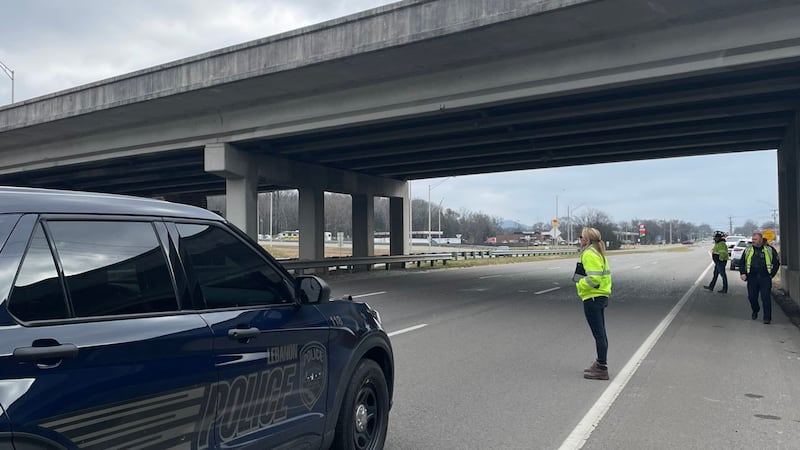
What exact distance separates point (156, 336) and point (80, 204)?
27.1 inches

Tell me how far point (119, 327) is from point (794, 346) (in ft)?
34.7

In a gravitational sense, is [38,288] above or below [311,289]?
above

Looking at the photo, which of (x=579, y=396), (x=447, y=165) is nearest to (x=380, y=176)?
(x=447, y=165)

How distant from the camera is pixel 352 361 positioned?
13.3 ft

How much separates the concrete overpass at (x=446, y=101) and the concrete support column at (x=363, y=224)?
2.69m

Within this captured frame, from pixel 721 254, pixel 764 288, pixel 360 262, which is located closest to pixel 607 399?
pixel 764 288

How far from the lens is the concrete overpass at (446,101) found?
43.1 ft

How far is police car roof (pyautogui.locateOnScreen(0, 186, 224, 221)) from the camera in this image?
2529 mm

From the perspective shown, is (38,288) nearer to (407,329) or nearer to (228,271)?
(228,271)

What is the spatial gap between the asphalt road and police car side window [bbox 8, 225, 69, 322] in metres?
3.21

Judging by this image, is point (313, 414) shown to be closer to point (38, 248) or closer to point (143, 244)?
point (143, 244)

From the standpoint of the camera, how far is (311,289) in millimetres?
3795

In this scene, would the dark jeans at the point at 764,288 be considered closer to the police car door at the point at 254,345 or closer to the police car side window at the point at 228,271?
the police car door at the point at 254,345

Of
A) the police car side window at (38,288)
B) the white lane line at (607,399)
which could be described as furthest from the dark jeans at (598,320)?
the police car side window at (38,288)
